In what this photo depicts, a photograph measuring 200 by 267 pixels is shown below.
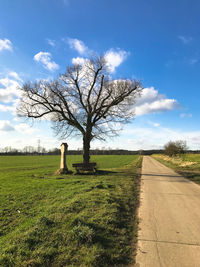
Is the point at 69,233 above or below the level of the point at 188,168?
above

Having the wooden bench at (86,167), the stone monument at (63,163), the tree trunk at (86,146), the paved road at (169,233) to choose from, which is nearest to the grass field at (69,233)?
the paved road at (169,233)

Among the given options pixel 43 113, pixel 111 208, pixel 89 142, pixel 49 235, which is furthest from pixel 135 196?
pixel 43 113

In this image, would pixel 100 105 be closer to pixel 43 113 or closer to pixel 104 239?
pixel 43 113

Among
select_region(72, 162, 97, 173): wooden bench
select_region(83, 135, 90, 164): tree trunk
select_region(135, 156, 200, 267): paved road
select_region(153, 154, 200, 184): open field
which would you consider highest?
select_region(83, 135, 90, 164): tree trunk

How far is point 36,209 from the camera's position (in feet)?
21.1

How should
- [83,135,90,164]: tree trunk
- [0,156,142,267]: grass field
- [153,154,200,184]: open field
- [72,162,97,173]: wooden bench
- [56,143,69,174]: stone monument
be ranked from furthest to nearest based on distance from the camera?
1. [83,135,90,164]: tree trunk
2. [72,162,97,173]: wooden bench
3. [56,143,69,174]: stone monument
4. [153,154,200,184]: open field
5. [0,156,142,267]: grass field

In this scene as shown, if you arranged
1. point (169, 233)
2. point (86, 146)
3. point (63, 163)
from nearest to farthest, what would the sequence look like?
point (169, 233), point (63, 163), point (86, 146)

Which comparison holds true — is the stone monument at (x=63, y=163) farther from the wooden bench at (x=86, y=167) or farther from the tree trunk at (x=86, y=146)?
the tree trunk at (x=86, y=146)

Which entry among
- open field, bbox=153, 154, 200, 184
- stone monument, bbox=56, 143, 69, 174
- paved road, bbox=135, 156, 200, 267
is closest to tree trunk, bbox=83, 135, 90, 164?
stone monument, bbox=56, 143, 69, 174

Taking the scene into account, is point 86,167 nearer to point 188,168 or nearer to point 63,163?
point 63,163

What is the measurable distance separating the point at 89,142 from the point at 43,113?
5.45 m

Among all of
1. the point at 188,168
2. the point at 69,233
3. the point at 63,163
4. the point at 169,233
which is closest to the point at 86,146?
the point at 63,163

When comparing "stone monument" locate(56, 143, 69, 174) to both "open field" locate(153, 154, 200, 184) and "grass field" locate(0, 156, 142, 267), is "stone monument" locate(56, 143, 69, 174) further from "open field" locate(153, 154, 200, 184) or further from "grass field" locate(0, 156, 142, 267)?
"open field" locate(153, 154, 200, 184)

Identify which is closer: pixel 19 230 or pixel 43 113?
pixel 19 230
